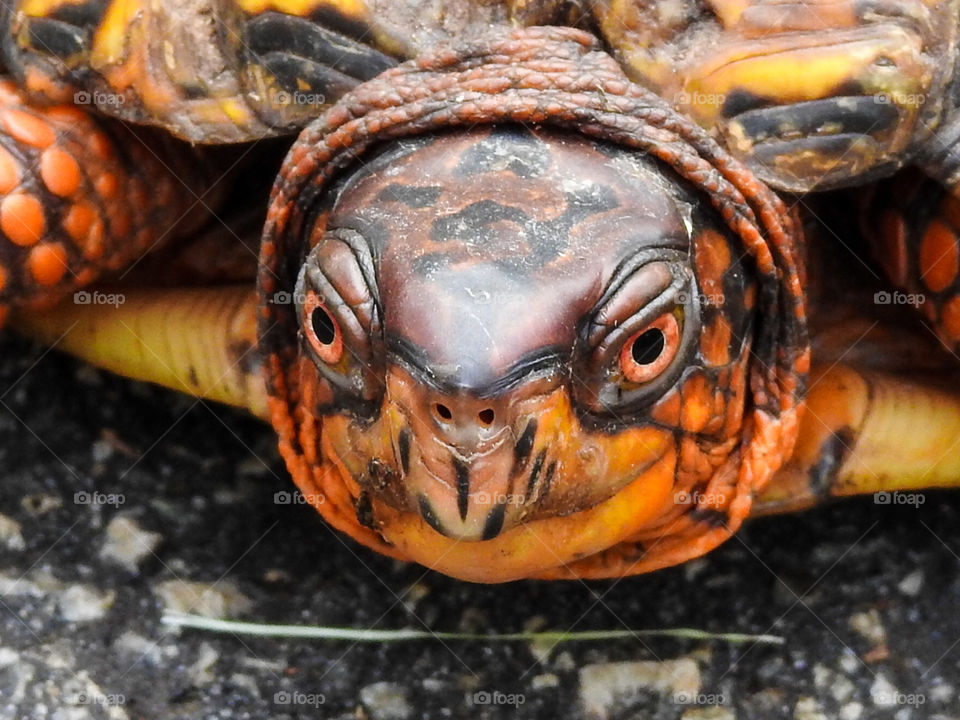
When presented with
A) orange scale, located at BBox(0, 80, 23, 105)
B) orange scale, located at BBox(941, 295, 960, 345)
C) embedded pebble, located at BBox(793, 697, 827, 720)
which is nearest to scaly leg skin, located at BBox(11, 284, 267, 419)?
orange scale, located at BBox(0, 80, 23, 105)

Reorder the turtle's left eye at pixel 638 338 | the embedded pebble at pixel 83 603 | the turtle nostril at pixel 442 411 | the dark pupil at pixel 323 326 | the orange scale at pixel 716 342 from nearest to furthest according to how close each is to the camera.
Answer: the turtle nostril at pixel 442 411
the turtle's left eye at pixel 638 338
the dark pupil at pixel 323 326
the orange scale at pixel 716 342
the embedded pebble at pixel 83 603

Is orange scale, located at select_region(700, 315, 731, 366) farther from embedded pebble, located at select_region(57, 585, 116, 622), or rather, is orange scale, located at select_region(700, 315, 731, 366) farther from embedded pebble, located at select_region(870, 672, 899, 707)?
embedded pebble, located at select_region(57, 585, 116, 622)

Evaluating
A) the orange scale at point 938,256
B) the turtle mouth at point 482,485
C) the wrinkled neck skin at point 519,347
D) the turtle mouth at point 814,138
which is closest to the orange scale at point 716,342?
the wrinkled neck skin at point 519,347

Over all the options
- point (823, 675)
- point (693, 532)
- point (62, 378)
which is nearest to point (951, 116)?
point (693, 532)

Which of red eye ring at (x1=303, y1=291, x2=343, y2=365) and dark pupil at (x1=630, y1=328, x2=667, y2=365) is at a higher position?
dark pupil at (x1=630, y1=328, x2=667, y2=365)

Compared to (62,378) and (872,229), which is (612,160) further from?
(62,378)

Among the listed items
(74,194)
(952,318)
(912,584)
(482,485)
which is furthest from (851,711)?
(74,194)

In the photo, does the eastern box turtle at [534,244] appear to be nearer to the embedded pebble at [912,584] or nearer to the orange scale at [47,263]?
the orange scale at [47,263]
